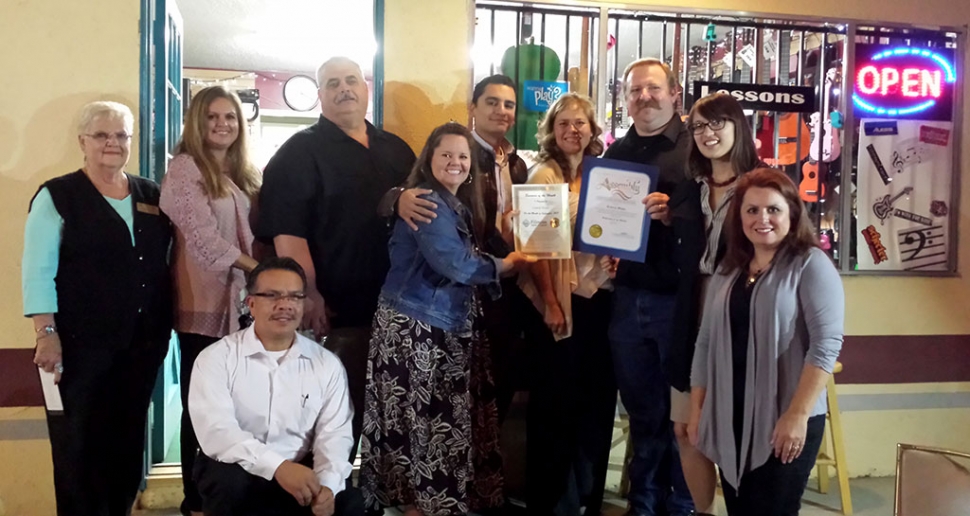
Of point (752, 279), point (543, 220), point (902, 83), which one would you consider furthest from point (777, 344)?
point (902, 83)

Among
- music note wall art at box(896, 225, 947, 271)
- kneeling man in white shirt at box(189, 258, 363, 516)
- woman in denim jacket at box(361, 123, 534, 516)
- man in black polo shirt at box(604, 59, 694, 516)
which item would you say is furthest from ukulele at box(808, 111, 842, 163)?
kneeling man in white shirt at box(189, 258, 363, 516)

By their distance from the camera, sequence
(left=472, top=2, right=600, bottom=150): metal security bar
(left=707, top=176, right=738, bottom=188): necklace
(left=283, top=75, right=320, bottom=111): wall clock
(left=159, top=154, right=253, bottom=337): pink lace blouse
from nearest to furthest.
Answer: (left=707, top=176, right=738, bottom=188): necklace
(left=159, top=154, right=253, bottom=337): pink lace blouse
(left=472, top=2, right=600, bottom=150): metal security bar
(left=283, top=75, right=320, bottom=111): wall clock

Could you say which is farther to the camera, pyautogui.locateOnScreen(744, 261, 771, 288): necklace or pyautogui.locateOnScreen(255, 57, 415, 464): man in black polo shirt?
pyautogui.locateOnScreen(255, 57, 415, 464): man in black polo shirt

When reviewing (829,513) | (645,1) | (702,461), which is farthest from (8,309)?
(829,513)

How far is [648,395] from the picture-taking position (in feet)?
8.93

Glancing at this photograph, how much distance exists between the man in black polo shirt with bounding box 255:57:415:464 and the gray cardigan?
128 cm

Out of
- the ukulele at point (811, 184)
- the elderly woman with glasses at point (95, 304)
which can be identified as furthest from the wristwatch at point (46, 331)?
the ukulele at point (811, 184)

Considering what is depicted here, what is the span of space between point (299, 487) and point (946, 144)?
3.47 m

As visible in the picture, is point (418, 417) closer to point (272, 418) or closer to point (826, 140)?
point (272, 418)

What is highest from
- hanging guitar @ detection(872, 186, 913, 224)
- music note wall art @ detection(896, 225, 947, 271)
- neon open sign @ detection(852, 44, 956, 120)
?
neon open sign @ detection(852, 44, 956, 120)

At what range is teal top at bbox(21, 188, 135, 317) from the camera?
7.93ft

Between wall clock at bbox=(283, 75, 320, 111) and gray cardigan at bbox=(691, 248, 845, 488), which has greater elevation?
wall clock at bbox=(283, 75, 320, 111)

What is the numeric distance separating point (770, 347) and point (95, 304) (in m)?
2.11

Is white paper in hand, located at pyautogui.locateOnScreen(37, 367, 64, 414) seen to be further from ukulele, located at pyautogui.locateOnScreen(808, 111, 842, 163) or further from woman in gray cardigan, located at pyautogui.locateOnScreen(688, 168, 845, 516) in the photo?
ukulele, located at pyautogui.locateOnScreen(808, 111, 842, 163)
